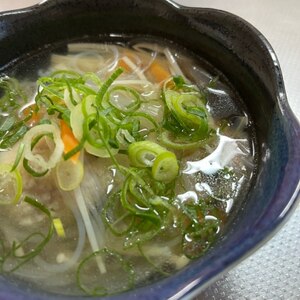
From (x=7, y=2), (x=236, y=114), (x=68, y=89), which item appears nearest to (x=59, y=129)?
(x=68, y=89)

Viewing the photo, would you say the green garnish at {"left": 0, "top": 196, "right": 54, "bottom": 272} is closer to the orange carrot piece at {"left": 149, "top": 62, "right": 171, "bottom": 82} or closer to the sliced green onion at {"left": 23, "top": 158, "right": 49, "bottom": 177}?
the sliced green onion at {"left": 23, "top": 158, "right": 49, "bottom": 177}

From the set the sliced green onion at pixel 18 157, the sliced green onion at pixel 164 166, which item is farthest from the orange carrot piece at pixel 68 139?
the sliced green onion at pixel 164 166

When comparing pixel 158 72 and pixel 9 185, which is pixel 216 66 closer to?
pixel 158 72

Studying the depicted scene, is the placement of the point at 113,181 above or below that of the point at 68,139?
below

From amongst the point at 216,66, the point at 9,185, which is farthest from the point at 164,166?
the point at 216,66

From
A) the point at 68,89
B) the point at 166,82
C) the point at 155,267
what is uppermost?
the point at 68,89

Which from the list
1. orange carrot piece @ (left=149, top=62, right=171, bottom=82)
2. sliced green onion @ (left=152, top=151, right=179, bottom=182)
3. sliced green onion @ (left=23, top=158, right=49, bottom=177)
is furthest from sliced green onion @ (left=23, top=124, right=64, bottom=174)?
orange carrot piece @ (left=149, top=62, right=171, bottom=82)

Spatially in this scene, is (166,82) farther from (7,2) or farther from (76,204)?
(7,2)
